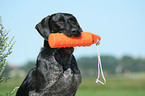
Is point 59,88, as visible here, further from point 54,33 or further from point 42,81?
point 54,33

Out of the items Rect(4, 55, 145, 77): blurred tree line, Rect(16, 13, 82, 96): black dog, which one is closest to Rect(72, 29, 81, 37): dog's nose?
Rect(16, 13, 82, 96): black dog

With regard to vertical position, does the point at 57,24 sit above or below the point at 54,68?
above

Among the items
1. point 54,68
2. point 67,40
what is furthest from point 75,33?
point 54,68

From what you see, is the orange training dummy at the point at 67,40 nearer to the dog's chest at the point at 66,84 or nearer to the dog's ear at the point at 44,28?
the dog's ear at the point at 44,28

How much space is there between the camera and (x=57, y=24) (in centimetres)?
374

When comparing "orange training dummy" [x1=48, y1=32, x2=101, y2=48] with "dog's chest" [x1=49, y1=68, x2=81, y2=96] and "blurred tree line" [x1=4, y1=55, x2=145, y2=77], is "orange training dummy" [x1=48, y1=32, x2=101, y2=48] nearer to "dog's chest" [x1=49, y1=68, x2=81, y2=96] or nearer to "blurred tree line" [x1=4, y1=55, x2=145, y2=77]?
"dog's chest" [x1=49, y1=68, x2=81, y2=96]

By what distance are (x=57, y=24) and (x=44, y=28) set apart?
0.83 feet

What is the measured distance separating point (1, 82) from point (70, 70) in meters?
2.28

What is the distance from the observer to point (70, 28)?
363 centimetres

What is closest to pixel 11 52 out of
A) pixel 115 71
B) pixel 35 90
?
pixel 35 90

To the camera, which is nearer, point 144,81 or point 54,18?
point 54,18

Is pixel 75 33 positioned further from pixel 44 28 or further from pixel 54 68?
pixel 54 68

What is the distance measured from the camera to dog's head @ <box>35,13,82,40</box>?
369 cm

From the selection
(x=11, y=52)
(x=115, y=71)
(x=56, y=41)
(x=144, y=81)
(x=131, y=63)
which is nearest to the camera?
(x=56, y=41)
